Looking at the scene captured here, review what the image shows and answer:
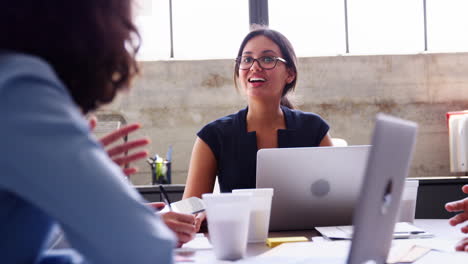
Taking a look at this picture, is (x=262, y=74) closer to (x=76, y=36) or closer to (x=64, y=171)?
(x=76, y=36)

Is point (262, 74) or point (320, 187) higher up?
point (262, 74)

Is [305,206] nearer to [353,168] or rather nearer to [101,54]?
[353,168]

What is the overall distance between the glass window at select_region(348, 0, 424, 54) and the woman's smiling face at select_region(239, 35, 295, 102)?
1.68 metres

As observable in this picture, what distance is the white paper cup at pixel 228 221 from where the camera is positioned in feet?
3.62

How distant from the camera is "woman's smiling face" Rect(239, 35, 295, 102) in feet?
7.70

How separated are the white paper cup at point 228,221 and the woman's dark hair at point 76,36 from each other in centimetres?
46

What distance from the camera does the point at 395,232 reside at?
139cm

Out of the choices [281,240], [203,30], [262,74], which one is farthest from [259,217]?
[203,30]

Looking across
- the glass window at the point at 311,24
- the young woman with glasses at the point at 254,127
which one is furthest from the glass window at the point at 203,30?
the young woman with glasses at the point at 254,127

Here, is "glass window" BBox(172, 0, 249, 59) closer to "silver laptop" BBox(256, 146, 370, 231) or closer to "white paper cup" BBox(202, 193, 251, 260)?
"silver laptop" BBox(256, 146, 370, 231)

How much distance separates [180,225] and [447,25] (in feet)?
11.1

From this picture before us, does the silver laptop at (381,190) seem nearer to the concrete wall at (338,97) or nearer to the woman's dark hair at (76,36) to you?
the woman's dark hair at (76,36)

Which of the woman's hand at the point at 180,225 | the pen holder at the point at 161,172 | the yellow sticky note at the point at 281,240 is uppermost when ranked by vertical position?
the woman's hand at the point at 180,225

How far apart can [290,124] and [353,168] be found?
2.92 feet
